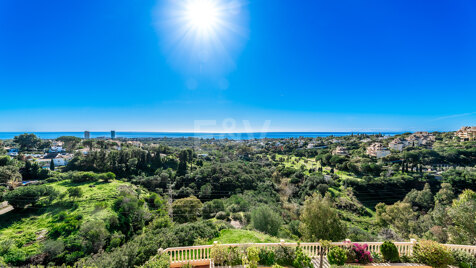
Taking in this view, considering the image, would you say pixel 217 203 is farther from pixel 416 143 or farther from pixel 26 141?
pixel 26 141

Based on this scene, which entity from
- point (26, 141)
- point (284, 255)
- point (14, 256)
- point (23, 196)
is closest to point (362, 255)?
point (284, 255)

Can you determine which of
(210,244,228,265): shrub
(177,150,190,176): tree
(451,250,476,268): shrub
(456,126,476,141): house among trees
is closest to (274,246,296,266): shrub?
(210,244,228,265): shrub

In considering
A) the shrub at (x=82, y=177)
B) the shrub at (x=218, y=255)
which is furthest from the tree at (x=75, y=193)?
the shrub at (x=218, y=255)

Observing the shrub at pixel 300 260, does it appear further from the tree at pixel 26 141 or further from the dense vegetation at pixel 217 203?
the tree at pixel 26 141

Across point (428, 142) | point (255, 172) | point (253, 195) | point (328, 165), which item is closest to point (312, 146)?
point (328, 165)

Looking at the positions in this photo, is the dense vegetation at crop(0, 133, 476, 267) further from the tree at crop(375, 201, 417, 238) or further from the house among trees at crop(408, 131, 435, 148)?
the house among trees at crop(408, 131, 435, 148)

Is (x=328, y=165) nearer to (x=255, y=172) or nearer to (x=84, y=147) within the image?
(x=255, y=172)
